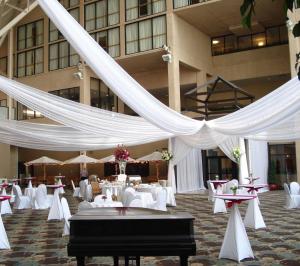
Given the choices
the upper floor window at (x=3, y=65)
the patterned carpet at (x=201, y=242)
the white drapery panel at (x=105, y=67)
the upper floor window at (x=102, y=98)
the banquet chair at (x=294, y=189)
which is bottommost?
the patterned carpet at (x=201, y=242)

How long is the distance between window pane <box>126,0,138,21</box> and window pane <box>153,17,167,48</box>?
58.9 inches

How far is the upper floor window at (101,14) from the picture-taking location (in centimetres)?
2134

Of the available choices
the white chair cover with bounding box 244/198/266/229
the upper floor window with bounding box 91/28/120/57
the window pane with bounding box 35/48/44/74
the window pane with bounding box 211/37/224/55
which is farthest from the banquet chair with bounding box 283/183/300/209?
the window pane with bounding box 35/48/44/74

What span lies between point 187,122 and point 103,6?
14019 millimetres

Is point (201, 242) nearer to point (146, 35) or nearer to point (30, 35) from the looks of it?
point (146, 35)

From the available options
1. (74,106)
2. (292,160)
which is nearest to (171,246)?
(74,106)

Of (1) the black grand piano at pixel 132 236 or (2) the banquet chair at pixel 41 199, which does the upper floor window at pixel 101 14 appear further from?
(1) the black grand piano at pixel 132 236

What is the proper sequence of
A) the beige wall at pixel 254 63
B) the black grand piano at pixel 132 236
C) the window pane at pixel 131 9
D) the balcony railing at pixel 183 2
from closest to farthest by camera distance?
the black grand piano at pixel 132 236
the balcony railing at pixel 183 2
the beige wall at pixel 254 63
the window pane at pixel 131 9

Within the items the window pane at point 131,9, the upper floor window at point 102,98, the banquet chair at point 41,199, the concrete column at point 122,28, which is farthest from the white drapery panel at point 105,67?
the upper floor window at point 102,98

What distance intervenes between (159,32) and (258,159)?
779 cm

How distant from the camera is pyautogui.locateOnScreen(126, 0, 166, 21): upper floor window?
1964 centimetres

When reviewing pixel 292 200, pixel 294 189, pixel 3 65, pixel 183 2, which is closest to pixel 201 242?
pixel 292 200

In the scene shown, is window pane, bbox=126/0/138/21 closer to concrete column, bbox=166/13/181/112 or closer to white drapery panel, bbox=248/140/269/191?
concrete column, bbox=166/13/181/112

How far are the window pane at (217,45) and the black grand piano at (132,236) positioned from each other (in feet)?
63.7
